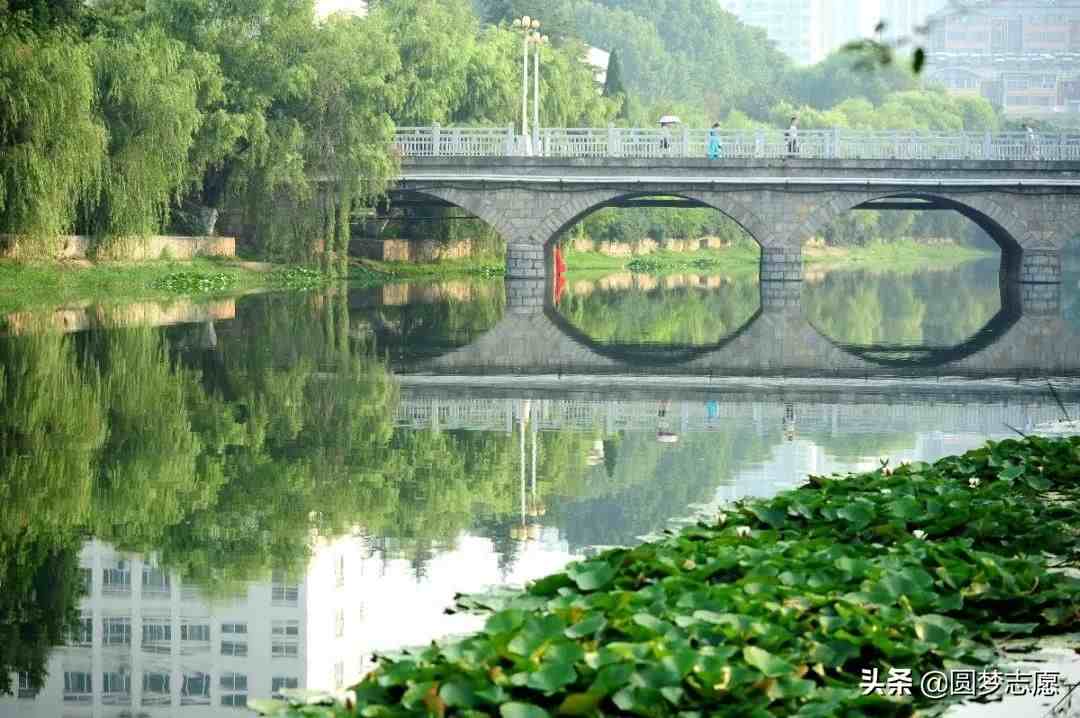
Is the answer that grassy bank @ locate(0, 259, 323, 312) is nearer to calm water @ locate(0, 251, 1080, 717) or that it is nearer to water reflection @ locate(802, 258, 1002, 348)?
calm water @ locate(0, 251, 1080, 717)

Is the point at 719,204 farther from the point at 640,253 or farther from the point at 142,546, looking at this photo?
the point at 142,546

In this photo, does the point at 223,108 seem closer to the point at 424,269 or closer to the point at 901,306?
the point at 424,269

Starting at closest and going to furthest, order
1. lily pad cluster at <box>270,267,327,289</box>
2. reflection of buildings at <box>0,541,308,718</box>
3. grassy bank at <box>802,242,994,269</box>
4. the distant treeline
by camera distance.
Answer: reflection of buildings at <box>0,541,308,718</box>, the distant treeline, lily pad cluster at <box>270,267,327,289</box>, grassy bank at <box>802,242,994,269</box>

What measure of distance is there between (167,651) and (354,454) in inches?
221

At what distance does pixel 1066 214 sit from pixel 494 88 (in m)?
15.5

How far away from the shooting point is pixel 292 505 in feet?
34.9

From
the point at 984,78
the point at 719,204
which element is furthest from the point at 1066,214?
the point at 984,78

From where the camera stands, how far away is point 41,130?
1119 inches

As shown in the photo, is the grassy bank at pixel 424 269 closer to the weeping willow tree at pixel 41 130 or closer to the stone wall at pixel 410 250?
the stone wall at pixel 410 250

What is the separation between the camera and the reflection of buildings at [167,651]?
21.8ft

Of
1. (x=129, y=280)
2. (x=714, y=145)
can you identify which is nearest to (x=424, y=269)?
(x=714, y=145)

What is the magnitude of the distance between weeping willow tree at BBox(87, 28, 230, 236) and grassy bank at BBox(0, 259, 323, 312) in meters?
0.90

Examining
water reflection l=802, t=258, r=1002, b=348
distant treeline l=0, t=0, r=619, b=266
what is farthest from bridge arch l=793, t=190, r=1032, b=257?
distant treeline l=0, t=0, r=619, b=266

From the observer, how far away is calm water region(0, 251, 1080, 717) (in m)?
7.49
